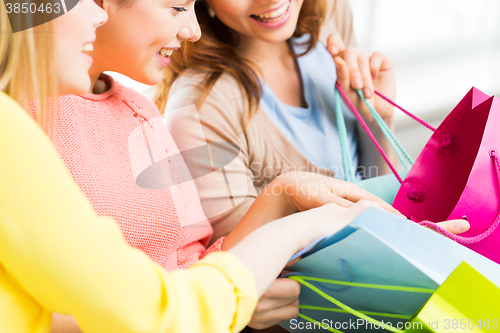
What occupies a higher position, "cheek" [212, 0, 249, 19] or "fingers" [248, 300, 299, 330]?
"cheek" [212, 0, 249, 19]

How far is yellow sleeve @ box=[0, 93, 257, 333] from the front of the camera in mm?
283

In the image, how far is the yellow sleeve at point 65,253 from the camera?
28 centimetres

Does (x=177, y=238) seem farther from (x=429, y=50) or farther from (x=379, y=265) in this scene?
(x=429, y=50)

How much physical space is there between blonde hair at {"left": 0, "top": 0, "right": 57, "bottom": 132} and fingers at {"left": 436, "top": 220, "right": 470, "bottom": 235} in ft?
1.44

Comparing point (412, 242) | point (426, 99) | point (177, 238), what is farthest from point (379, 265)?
point (426, 99)

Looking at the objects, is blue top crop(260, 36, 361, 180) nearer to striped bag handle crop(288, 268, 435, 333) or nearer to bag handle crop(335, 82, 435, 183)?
bag handle crop(335, 82, 435, 183)

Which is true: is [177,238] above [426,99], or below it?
above

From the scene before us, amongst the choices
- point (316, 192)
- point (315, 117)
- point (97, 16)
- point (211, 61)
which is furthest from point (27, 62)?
point (315, 117)

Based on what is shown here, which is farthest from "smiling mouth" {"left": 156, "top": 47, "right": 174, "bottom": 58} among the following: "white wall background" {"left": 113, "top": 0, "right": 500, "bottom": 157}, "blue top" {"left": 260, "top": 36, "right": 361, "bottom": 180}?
"white wall background" {"left": 113, "top": 0, "right": 500, "bottom": 157}

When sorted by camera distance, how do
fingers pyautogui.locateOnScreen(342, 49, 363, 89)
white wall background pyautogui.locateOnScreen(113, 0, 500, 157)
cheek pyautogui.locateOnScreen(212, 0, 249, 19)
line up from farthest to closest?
1. white wall background pyautogui.locateOnScreen(113, 0, 500, 157)
2. fingers pyautogui.locateOnScreen(342, 49, 363, 89)
3. cheek pyautogui.locateOnScreen(212, 0, 249, 19)

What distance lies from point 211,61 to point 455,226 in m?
0.52

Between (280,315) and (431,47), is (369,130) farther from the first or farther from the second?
(431,47)

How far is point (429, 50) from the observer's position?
5.50 ft

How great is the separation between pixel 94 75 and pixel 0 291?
31cm
